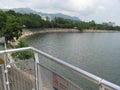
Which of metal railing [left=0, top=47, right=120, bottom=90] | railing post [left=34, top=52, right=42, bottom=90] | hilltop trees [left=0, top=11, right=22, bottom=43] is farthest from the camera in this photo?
hilltop trees [left=0, top=11, right=22, bottom=43]

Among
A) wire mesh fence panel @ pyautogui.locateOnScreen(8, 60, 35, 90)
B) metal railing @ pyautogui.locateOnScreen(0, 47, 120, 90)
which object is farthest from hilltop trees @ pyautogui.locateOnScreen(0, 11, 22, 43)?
metal railing @ pyautogui.locateOnScreen(0, 47, 120, 90)

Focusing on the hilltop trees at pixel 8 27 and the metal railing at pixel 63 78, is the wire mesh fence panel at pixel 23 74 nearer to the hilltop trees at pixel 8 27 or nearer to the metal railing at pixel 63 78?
the metal railing at pixel 63 78

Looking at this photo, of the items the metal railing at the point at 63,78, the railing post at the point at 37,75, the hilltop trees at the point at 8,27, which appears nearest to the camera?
the metal railing at the point at 63,78

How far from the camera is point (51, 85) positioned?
2648 mm

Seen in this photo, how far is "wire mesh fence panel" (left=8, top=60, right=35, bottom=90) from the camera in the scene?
10.3 ft

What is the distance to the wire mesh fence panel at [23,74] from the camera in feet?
10.3

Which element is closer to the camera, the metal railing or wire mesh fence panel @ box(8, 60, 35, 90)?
the metal railing

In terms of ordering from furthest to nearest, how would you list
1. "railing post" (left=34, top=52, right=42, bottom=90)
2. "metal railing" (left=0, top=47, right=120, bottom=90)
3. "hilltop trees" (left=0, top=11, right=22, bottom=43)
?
"hilltop trees" (left=0, top=11, right=22, bottom=43)
"railing post" (left=34, top=52, right=42, bottom=90)
"metal railing" (left=0, top=47, right=120, bottom=90)

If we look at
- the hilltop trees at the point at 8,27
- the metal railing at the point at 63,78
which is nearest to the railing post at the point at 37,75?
the metal railing at the point at 63,78

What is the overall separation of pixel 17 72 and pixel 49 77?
615 mm

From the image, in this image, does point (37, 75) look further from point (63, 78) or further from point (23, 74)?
point (63, 78)

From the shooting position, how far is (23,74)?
3.11 m

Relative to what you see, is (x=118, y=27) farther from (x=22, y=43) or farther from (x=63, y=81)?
(x=63, y=81)

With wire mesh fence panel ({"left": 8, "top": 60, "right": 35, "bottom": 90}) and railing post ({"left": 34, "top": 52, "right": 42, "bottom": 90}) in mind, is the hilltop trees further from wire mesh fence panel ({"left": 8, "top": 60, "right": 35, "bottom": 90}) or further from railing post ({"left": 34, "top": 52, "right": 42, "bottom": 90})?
railing post ({"left": 34, "top": 52, "right": 42, "bottom": 90})
